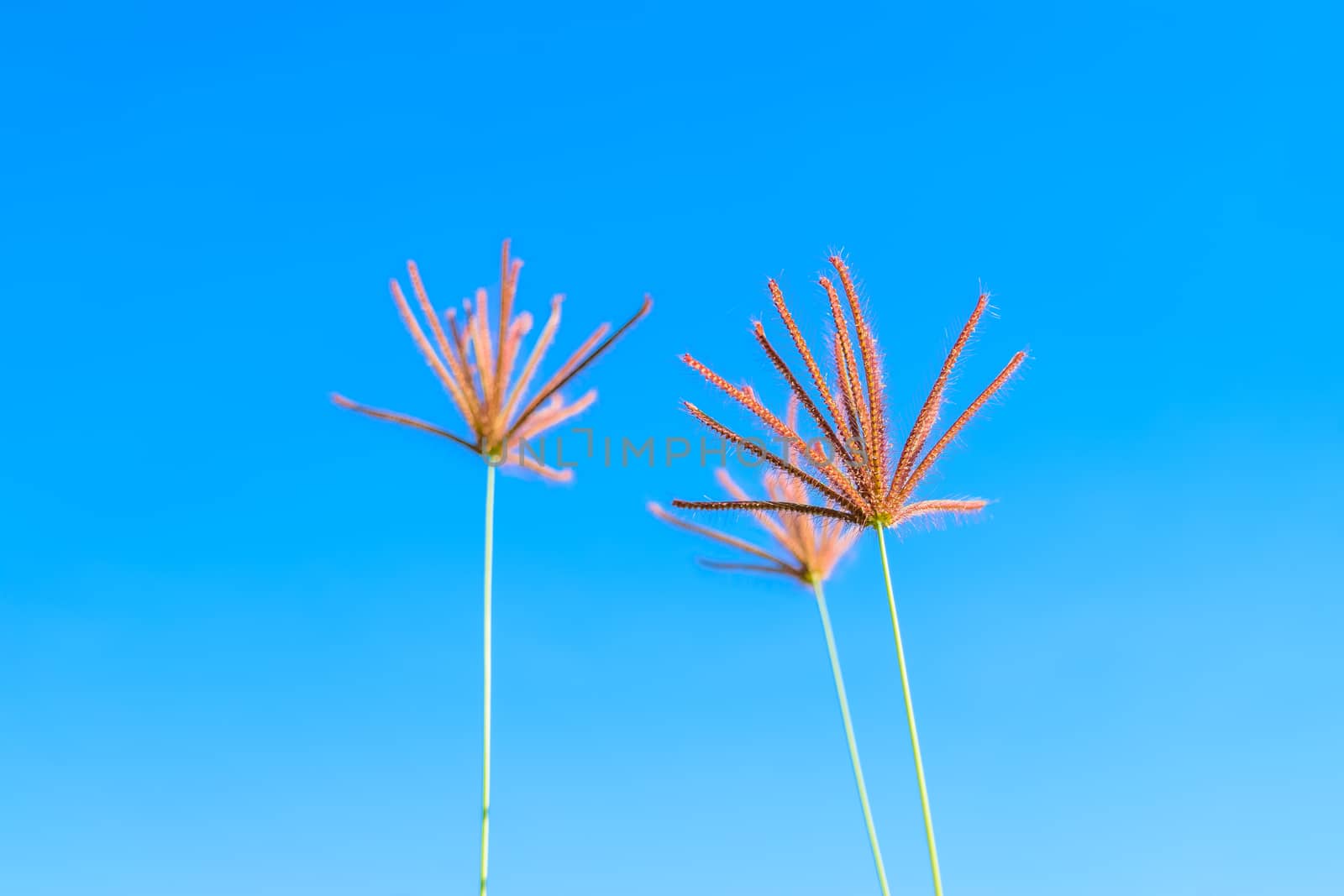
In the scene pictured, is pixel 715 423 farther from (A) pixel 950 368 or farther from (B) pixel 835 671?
(B) pixel 835 671

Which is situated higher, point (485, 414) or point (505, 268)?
point (505, 268)

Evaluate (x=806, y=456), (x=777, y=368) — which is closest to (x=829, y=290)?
(x=777, y=368)

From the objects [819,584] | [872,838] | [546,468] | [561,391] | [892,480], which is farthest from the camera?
[819,584]

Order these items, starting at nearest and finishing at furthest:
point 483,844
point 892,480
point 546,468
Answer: point 892,480 < point 483,844 < point 546,468

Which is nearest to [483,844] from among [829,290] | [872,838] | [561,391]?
[872,838]

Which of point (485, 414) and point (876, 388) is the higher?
point (485, 414)

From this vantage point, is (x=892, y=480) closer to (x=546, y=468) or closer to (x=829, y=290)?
(x=829, y=290)

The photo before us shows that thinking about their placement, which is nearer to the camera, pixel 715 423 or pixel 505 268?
pixel 715 423

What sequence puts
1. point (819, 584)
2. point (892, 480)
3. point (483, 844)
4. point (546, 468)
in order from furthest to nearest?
1. point (819, 584)
2. point (546, 468)
3. point (483, 844)
4. point (892, 480)

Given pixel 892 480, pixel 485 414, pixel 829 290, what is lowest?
pixel 892 480
